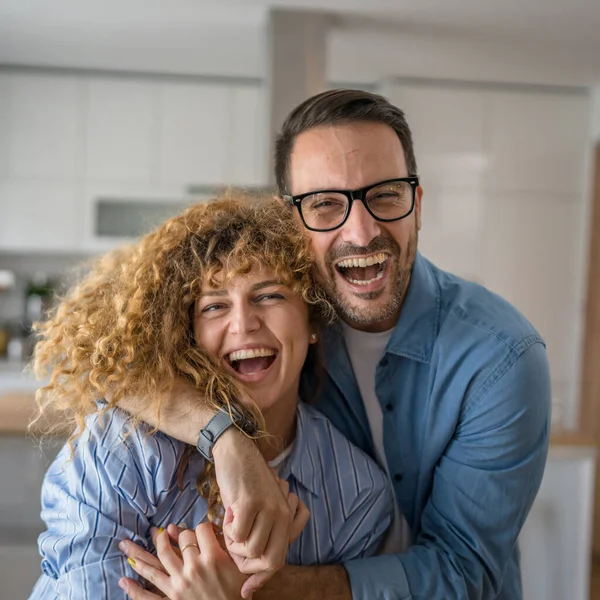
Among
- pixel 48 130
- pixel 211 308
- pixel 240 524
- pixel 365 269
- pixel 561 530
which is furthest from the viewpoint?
pixel 48 130

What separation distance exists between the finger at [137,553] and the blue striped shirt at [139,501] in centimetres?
1

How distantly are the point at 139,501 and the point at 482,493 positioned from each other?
60cm

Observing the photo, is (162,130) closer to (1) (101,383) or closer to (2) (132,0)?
(2) (132,0)

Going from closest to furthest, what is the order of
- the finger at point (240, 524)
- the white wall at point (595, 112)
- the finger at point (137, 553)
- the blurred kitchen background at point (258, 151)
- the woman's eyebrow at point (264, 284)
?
the finger at point (240, 524) → the finger at point (137, 553) → the woman's eyebrow at point (264, 284) → the blurred kitchen background at point (258, 151) → the white wall at point (595, 112)

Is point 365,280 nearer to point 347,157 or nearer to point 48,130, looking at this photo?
point 347,157

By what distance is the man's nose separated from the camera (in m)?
1.20

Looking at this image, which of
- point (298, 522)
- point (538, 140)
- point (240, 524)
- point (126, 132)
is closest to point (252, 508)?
point (240, 524)

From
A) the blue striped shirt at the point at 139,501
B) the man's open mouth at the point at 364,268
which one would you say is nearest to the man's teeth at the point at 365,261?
the man's open mouth at the point at 364,268

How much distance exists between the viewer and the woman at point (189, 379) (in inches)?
43.1

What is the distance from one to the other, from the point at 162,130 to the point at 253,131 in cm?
53

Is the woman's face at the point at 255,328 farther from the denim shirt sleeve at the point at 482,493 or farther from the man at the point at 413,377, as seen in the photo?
the denim shirt sleeve at the point at 482,493

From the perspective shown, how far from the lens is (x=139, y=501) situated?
1108 mm

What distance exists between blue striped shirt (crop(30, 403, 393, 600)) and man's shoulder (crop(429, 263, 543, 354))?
12.1 inches

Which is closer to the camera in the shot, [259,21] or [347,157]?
[347,157]
